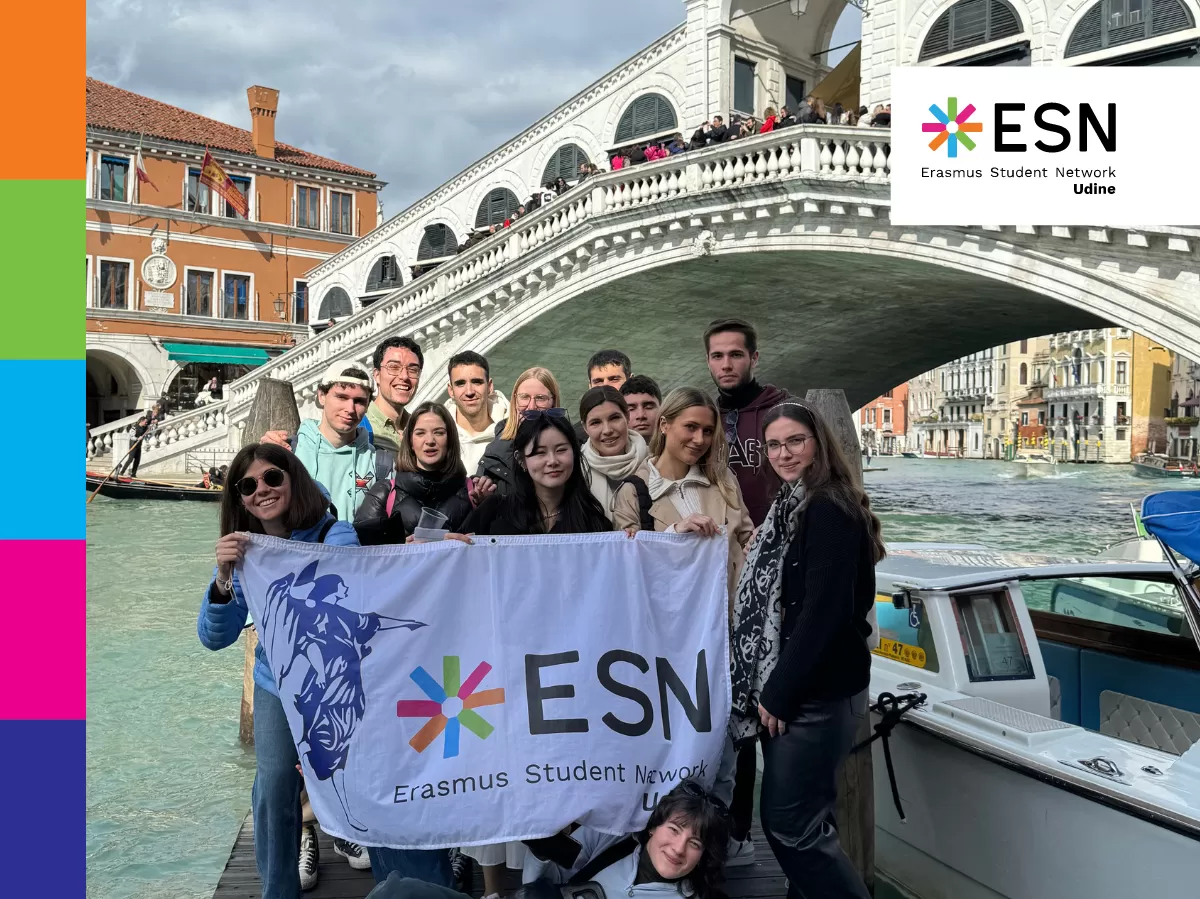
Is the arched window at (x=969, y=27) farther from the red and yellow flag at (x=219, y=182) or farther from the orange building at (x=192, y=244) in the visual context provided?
the red and yellow flag at (x=219, y=182)

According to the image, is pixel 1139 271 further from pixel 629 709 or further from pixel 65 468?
pixel 65 468

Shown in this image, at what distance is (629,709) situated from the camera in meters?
3.25

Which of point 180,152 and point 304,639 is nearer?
point 304,639

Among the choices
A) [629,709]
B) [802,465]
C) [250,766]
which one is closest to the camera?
[802,465]

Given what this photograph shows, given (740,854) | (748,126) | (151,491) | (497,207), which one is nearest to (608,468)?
(740,854)

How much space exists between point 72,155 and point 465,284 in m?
16.5

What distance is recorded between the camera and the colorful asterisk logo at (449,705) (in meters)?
3.17

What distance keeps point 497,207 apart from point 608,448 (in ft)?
78.5

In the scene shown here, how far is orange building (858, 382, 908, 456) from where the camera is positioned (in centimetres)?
9656

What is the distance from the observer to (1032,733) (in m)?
3.81

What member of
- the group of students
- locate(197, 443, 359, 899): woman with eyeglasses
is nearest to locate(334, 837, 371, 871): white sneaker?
the group of students

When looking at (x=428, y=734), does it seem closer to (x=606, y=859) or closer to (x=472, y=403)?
(x=606, y=859)

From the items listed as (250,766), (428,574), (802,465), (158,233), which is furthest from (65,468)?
(158,233)

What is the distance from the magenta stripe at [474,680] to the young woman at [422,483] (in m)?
0.57
